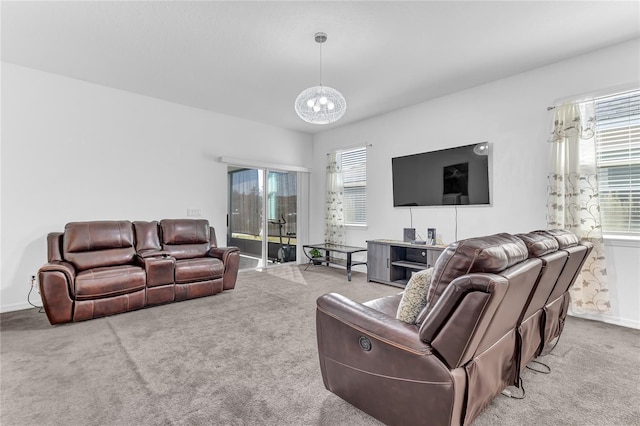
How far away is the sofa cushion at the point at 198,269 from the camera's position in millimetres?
3859

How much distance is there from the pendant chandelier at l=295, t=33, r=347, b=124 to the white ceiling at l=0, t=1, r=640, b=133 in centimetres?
46

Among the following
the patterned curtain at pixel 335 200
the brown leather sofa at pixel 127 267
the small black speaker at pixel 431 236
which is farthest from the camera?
the patterned curtain at pixel 335 200

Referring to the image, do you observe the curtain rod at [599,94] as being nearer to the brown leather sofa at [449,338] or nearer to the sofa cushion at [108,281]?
the brown leather sofa at [449,338]

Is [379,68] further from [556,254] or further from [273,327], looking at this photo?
[273,327]

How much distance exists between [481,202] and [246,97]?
3.66 m

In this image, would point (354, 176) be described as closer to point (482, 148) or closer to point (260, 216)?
point (260, 216)

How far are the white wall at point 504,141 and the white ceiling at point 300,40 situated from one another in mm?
194

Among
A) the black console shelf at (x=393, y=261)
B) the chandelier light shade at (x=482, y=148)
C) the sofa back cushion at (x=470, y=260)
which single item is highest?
the chandelier light shade at (x=482, y=148)

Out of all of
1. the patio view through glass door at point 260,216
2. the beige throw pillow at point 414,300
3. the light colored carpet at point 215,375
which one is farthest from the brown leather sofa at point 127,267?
the beige throw pillow at point 414,300

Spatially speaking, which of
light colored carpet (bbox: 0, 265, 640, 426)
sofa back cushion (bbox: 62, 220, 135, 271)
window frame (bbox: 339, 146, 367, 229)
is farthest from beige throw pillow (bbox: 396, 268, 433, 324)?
window frame (bbox: 339, 146, 367, 229)

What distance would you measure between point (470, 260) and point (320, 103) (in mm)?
2215

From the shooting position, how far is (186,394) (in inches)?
74.7

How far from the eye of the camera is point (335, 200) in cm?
612

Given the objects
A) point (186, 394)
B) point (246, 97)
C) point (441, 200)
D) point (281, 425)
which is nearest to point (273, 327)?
point (186, 394)
